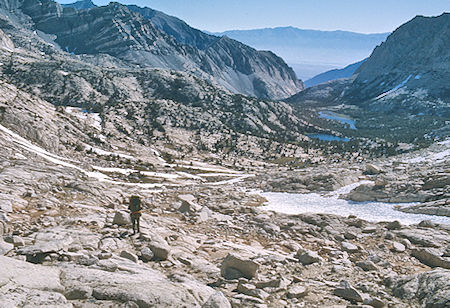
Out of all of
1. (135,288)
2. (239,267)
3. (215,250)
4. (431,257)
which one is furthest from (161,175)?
(135,288)

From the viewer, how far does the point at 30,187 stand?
76.1ft

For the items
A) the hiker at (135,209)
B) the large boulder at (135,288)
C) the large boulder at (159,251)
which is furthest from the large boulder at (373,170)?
the large boulder at (135,288)

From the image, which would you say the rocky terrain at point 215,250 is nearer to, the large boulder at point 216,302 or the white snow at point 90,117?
the large boulder at point 216,302

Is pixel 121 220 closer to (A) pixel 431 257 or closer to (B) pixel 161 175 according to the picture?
(A) pixel 431 257

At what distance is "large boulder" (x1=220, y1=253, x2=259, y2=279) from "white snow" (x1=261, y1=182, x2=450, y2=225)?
19.9 meters

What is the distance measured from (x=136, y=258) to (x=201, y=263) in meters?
3.13

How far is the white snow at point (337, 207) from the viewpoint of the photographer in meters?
28.4

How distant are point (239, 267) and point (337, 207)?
23.1 m

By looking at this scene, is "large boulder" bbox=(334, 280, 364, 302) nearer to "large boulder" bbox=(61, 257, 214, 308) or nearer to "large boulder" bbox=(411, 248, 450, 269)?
"large boulder" bbox=(61, 257, 214, 308)

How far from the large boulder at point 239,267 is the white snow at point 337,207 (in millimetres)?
19882

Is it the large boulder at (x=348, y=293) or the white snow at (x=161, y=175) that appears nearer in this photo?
the large boulder at (x=348, y=293)

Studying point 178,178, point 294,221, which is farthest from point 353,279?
point 178,178

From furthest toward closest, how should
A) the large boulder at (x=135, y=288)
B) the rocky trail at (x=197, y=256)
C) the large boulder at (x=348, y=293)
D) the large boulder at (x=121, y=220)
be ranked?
the large boulder at (x=121, y=220) < the large boulder at (x=348, y=293) < the rocky trail at (x=197, y=256) < the large boulder at (x=135, y=288)

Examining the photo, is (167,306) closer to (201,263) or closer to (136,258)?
(136,258)
